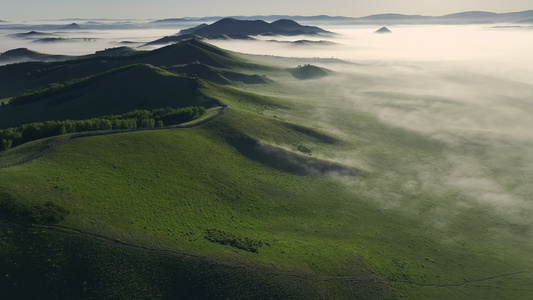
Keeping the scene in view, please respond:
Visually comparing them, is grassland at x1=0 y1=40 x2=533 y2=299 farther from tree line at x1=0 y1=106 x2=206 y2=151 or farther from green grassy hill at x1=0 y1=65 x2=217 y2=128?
green grassy hill at x1=0 y1=65 x2=217 y2=128

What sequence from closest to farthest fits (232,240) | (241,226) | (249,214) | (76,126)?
(232,240) < (241,226) < (249,214) < (76,126)

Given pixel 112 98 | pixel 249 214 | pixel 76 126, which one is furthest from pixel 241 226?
pixel 112 98

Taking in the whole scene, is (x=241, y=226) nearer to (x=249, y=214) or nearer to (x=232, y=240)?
(x=249, y=214)

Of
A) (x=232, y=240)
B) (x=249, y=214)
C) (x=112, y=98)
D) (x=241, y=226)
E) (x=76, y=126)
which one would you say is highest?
(x=112, y=98)

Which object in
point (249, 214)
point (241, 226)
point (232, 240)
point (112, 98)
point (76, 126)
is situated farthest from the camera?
point (112, 98)

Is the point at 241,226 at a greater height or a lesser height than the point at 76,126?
lesser

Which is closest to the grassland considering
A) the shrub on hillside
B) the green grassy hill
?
the shrub on hillside

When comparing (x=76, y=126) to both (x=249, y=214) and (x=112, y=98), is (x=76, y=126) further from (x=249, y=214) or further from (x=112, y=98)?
(x=249, y=214)

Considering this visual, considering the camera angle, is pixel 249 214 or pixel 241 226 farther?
pixel 249 214

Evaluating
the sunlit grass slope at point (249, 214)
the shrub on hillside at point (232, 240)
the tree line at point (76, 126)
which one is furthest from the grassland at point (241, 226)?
the tree line at point (76, 126)

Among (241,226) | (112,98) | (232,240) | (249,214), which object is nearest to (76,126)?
(112,98)
